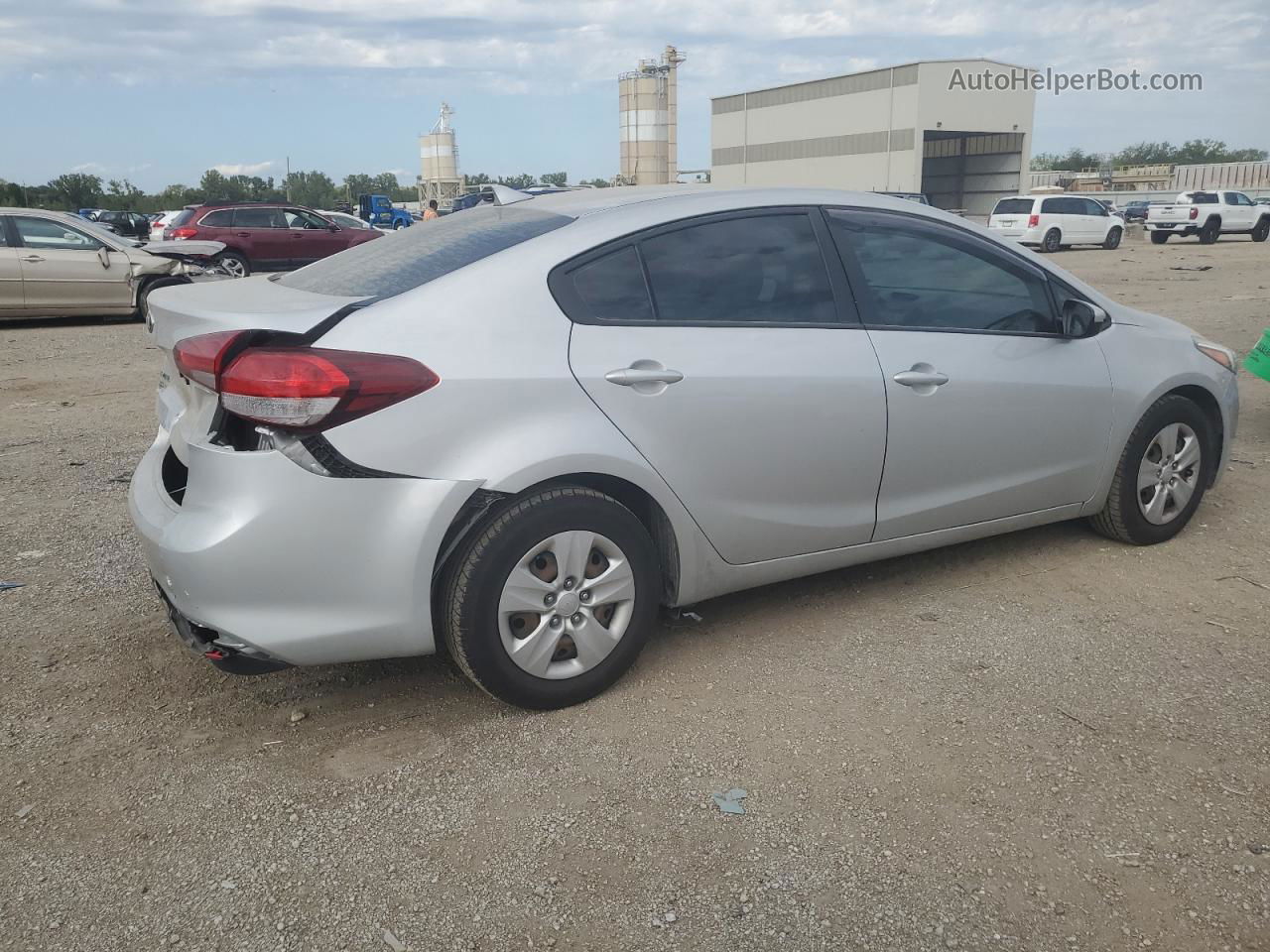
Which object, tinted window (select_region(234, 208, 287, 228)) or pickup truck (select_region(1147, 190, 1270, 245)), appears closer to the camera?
tinted window (select_region(234, 208, 287, 228))

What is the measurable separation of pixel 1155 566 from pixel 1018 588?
0.71m

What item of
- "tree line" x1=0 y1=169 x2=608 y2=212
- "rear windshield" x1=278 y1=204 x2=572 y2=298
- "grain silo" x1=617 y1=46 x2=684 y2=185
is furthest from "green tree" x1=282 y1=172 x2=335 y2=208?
"rear windshield" x1=278 y1=204 x2=572 y2=298

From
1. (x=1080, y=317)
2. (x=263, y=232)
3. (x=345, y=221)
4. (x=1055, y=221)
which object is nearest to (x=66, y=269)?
(x=263, y=232)

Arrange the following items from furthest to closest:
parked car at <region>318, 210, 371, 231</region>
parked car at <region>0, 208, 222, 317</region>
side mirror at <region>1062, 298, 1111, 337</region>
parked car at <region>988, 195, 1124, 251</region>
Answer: parked car at <region>988, 195, 1124, 251</region>, parked car at <region>318, 210, 371, 231</region>, parked car at <region>0, 208, 222, 317</region>, side mirror at <region>1062, 298, 1111, 337</region>

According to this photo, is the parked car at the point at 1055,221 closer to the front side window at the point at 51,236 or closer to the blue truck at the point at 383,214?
the front side window at the point at 51,236

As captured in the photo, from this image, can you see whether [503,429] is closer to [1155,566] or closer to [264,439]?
[264,439]

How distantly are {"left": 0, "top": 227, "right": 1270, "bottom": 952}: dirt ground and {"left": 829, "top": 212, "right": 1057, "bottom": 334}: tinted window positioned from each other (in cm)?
110

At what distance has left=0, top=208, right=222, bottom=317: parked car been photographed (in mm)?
13031

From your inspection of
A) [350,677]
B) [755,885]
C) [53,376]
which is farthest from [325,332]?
[53,376]

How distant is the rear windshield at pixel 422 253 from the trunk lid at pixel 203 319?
0.11 m

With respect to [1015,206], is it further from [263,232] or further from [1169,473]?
[1169,473]

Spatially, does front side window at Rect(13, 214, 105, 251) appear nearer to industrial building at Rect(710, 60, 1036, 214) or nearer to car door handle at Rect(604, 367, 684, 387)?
car door handle at Rect(604, 367, 684, 387)

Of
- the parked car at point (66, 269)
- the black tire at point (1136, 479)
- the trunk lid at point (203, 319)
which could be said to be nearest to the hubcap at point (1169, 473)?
the black tire at point (1136, 479)

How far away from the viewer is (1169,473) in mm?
4703
